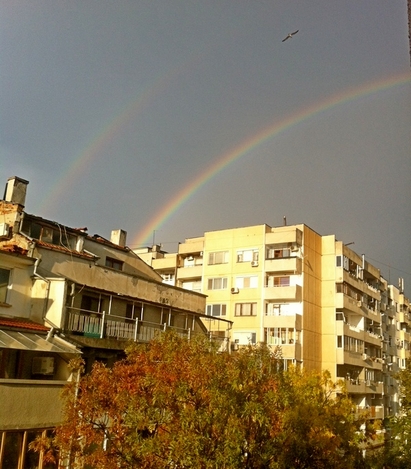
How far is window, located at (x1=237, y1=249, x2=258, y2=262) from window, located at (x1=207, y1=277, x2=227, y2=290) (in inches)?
105

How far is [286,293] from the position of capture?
1966 inches

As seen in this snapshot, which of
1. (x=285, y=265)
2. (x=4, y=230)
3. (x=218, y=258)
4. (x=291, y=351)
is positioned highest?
(x=218, y=258)

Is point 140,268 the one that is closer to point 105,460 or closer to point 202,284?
point 202,284

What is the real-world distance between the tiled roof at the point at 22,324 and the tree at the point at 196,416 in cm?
634

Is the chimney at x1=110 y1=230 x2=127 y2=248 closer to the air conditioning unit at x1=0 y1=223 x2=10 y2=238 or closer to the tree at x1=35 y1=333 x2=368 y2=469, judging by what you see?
the air conditioning unit at x1=0 y1=223 x2=10 y2=238

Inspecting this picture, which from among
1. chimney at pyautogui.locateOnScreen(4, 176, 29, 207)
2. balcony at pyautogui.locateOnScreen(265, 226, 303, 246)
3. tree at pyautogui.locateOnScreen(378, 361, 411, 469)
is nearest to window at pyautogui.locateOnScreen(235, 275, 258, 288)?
balcony at pyautogui.locateOnScreen(265, 226, 303, 246)

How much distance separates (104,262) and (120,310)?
582 centimetres

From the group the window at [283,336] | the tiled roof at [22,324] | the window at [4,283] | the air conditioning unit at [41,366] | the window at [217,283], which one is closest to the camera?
the tiled roof at [22,324]

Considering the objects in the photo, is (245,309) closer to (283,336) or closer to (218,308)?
(218,308)

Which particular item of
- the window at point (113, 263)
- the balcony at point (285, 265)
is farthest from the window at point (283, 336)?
the window at point (113, 263)

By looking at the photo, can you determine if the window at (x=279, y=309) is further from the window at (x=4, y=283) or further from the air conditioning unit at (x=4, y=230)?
the window at (x=4, y=283)

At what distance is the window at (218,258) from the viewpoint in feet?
178

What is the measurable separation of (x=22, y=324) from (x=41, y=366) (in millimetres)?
1939

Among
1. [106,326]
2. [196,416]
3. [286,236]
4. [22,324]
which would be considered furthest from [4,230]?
[286,236]
